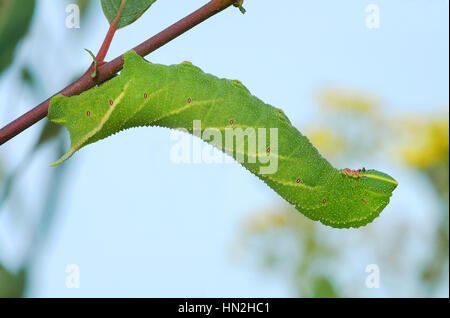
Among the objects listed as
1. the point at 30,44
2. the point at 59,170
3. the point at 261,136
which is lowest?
the point at 261,136

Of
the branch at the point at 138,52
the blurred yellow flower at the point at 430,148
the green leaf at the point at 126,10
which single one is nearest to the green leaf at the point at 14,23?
the green leaf at the point at 126,10

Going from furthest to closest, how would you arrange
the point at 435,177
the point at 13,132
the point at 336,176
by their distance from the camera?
the point at 435,177
the point at 336,176
the point at 13,132

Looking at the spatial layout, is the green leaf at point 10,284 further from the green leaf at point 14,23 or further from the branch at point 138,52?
the branch at point 138,52

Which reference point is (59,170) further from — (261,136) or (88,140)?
(261,136)

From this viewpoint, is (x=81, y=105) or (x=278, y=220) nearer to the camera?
(x=81, y=105)


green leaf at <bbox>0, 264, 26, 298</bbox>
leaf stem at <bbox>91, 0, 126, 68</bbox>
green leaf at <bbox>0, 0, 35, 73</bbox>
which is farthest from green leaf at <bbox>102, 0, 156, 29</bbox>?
green leaf at <bbox>0, 264, 26, 298</bbox>

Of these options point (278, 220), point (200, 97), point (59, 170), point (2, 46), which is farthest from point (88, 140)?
point (278, 220)

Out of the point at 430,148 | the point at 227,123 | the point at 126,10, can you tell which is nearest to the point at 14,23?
the point at 126,10
